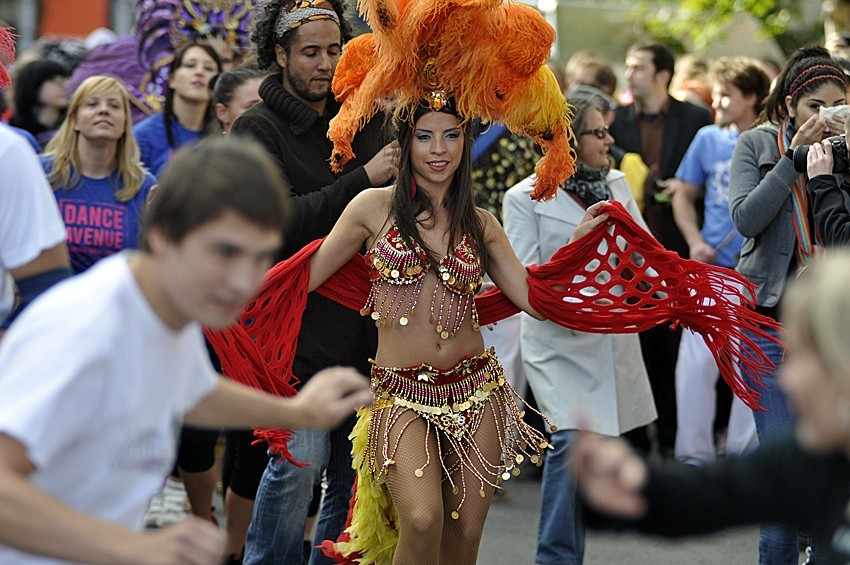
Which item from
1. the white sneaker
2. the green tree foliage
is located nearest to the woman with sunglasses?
the white sneaker

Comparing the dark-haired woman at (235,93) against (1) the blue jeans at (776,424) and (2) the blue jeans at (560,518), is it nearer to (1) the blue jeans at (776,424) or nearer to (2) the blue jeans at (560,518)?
(2) the blue jeans at (560,518)

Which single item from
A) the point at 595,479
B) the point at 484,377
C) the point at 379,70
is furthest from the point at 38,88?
the point at 595,479

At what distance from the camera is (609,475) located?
2164 mm

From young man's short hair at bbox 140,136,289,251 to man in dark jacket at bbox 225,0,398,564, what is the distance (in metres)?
1.99

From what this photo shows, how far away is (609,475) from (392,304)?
190cm

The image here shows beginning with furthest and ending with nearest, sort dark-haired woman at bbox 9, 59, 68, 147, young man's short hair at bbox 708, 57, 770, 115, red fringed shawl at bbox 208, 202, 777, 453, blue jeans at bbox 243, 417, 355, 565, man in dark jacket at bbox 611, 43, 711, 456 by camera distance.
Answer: dark-haired woman at bbox 9, 59, 68, 147 < man in dark jacket at bbox 611, 43, 711, 456 < young man's short hair at bbox 708, 57, 770, 115 < blue jeans at bbox 243, 417, 355, 565 < red fringed shawl at bbox 208, 202, 777, 453

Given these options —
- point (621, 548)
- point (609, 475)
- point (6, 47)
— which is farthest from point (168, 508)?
point (609, 475)

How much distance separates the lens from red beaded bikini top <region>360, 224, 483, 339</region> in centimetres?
396

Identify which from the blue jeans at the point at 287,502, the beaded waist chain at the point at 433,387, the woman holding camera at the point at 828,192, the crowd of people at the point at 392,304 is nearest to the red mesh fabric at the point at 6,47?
the crowd of people at the point at 392,304

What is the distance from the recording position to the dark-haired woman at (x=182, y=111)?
21.0 ft

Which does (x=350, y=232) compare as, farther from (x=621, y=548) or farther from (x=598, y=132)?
(x=621, y=548)

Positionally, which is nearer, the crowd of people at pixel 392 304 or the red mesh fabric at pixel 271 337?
the crowd of people at pixel 392 304

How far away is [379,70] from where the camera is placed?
402cm

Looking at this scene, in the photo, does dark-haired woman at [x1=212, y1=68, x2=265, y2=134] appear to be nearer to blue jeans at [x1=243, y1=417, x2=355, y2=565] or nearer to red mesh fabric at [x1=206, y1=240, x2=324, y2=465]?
red mesh fabric at [x1=206, y1=240, x2=324, y2=465]
